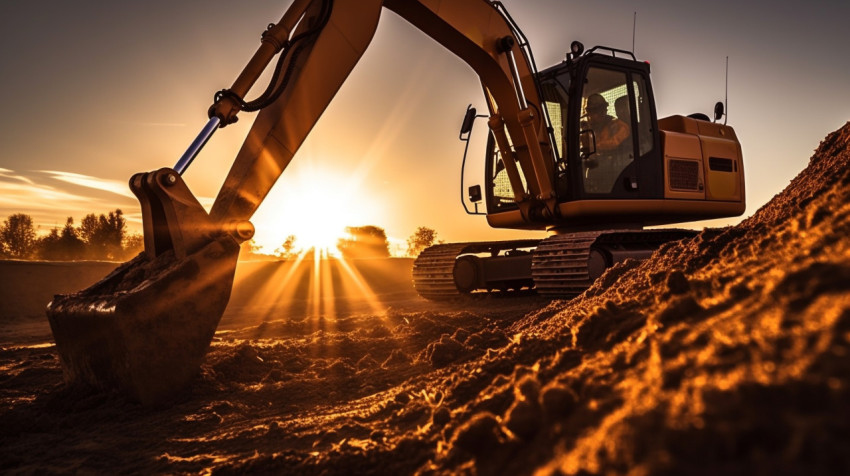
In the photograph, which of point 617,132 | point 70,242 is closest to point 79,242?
point 70,242

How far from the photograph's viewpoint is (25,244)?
2273 centimetres

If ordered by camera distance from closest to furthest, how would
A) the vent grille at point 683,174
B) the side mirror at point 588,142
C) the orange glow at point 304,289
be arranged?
the side mirror at point 588,142 → the vent grille at point 683,174 → the orange glow at point 304,289

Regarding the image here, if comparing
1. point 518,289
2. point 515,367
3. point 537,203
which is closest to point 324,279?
point 518,289

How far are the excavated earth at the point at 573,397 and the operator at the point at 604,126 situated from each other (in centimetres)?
296

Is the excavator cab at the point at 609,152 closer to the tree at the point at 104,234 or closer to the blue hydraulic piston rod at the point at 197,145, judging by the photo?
the blue hydraulic piston rod at the point at 197,145

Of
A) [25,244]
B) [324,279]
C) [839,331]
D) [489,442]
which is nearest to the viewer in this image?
[839,331]

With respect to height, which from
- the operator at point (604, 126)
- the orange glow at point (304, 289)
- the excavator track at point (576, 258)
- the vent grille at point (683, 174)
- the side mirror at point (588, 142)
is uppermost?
the operator at point (604, 126)

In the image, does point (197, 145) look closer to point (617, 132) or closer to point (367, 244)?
point (617, 132)

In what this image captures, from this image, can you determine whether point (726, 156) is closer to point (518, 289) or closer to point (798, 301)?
point (518, 289)

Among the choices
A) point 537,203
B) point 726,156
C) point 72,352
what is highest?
point 726,156

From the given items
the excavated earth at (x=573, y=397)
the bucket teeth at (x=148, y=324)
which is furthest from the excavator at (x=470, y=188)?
the excavated earth at (x=573, y=397)

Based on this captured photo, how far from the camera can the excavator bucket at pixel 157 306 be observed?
3.12 metres

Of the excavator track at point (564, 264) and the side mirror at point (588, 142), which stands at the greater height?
the side mirror at point (588, 142)

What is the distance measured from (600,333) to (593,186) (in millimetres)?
5204
